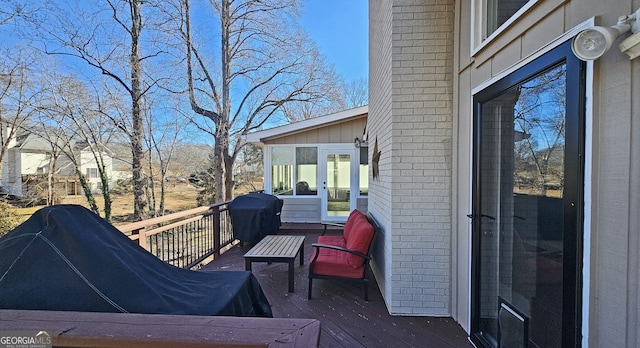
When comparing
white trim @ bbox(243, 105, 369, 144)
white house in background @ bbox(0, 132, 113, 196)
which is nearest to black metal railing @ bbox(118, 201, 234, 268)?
white trim @ bbox(243, 105, 369, 144)

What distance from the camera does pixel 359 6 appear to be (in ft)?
32.6

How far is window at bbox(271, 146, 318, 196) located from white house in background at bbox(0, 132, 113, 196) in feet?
23.4

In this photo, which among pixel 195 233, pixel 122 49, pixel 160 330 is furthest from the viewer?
pixel 122 49

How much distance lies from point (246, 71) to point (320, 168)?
6.75 meters

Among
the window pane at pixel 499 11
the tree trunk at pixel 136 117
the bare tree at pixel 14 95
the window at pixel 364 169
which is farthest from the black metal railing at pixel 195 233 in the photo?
the bare tree at pixel 14 95

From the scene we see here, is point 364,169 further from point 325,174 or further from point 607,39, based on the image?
point 607,39

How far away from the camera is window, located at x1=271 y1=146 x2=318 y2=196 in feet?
24.1

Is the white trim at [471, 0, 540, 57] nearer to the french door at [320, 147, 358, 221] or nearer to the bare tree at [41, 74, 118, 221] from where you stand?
the french door at [320, 147, 358, 221]

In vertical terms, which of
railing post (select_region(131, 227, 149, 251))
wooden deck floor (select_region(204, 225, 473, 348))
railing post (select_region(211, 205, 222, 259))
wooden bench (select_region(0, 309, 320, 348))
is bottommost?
wooden deck floor (select_region(204, 225, 473, 348))

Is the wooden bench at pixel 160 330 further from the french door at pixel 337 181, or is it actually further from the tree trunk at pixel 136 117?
the tree trunk at pixel 136 117

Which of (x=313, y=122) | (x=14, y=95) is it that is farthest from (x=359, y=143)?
(x=14, y=95)

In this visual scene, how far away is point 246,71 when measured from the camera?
11609 millimetres

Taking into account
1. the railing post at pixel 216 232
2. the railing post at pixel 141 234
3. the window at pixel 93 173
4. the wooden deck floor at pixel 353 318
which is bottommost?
the wooden deck floor at pixel 353 318

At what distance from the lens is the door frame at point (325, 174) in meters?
7.24
